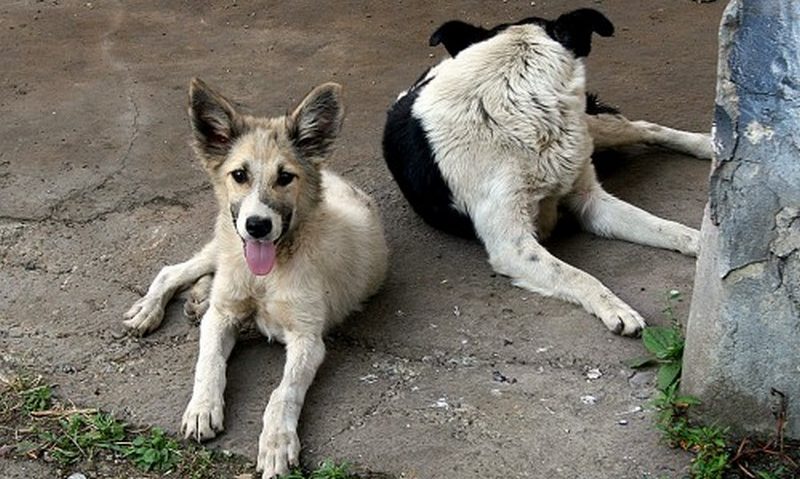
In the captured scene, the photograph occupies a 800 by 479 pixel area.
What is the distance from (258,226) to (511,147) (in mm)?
1304

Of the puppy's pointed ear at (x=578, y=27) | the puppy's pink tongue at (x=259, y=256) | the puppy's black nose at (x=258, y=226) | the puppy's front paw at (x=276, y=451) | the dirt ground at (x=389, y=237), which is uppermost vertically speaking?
the puppy's pointed ear at (x=578, y=27)

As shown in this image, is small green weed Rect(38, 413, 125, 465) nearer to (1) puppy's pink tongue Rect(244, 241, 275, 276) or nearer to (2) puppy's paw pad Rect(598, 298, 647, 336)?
(1) puppy's pink tongue Rect(244, 241, 275, 276)

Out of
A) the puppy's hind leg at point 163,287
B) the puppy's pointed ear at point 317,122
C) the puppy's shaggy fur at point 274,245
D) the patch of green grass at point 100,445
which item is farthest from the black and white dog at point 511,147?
the patch of green grass at point 100,445

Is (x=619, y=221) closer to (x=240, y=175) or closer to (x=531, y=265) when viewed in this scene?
(x=531, y=265)

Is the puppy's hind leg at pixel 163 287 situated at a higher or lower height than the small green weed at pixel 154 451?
higher

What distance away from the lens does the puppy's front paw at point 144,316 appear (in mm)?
4664

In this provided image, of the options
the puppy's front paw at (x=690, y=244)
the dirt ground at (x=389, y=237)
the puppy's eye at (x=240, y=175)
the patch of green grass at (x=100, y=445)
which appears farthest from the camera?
the puppy's front paw at (x=690, y=244)

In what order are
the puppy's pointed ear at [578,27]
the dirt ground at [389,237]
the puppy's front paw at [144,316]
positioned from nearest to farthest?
the dirt ground at [389,237] < the puppy's front paw at [144,316] < the puppy's pointed ear at [578,27]

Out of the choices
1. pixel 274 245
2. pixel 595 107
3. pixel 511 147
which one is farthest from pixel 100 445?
pixel 595 107

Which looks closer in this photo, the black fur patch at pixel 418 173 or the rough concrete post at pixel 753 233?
the rough concrete post at pixel 753 233

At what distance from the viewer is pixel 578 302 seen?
4.70 m

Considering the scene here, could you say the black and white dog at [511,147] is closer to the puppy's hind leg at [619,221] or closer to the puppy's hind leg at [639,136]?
the puppy's hind leg at [619,221]

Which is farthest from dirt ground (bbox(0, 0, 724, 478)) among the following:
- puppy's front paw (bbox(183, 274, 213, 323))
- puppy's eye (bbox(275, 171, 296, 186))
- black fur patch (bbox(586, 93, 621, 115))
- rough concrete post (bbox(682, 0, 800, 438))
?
puppy's eye (bbox(275, 171, 296, 186))

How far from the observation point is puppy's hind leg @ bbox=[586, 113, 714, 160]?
578cm
